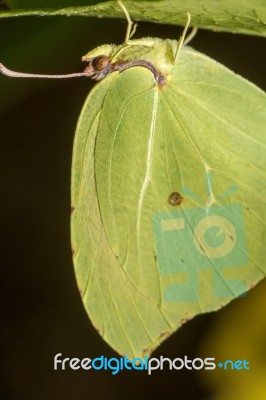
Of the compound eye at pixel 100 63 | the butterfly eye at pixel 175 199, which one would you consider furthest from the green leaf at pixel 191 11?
the butterfly eye at pixel 175 199

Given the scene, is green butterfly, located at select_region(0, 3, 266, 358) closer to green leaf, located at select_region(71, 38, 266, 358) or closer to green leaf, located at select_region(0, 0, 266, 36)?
green leaf, located at select_region(71, 38, 266, 358)

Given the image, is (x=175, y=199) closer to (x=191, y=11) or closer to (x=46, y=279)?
(x=191, y=11)

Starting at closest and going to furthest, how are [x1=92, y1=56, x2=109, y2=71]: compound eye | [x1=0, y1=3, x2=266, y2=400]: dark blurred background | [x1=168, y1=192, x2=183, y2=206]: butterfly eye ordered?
[x1=92, y1=56, x2=109, y2=71]: compound eye → [x1=168, y1=192, x2=183, y2=206]: butterfly eye → [x1=0, y1=3, x2=266, y2=400]: dark blurred background

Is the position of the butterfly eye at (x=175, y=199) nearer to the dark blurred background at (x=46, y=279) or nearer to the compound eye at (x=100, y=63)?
the compound eye at (x=100, y=63)

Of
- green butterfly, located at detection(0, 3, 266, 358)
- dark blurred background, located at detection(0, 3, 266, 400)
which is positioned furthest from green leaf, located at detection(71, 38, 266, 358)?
dark blurred background, located at detection(0, 3, 266, 400)

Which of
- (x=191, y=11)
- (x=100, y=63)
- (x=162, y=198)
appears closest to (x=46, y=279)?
(x=162, y=198)
